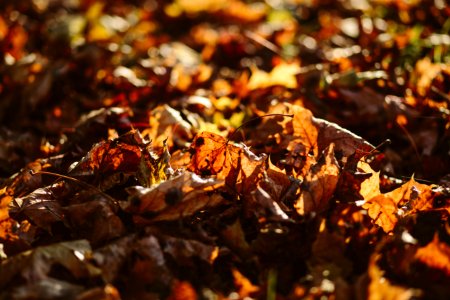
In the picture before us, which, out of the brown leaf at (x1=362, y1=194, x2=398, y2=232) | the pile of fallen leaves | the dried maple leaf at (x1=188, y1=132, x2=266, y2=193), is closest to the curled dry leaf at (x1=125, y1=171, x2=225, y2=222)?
the pile of fallen leaves

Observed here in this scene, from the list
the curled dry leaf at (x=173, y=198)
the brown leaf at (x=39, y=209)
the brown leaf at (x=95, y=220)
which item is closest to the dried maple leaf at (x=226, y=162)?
the curled dry leaf at (x=173, y=198)

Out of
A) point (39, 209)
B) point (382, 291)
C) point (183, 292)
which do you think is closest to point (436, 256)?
point (382, 291)

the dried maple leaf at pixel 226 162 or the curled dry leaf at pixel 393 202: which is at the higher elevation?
the dried maple leaf at pixel 226 162

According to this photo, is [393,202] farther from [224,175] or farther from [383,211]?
[224,175]

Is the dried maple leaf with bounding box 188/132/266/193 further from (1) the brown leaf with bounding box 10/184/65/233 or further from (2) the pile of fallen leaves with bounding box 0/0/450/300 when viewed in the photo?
(1) the brown leaf with bounding box 10/184/65/233

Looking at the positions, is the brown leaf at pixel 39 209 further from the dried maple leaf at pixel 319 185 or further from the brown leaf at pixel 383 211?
the brown leaf at pixel 383 211

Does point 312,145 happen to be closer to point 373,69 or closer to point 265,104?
point 265,104

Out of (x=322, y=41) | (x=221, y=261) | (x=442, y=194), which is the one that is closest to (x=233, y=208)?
(x=221, y=261)
